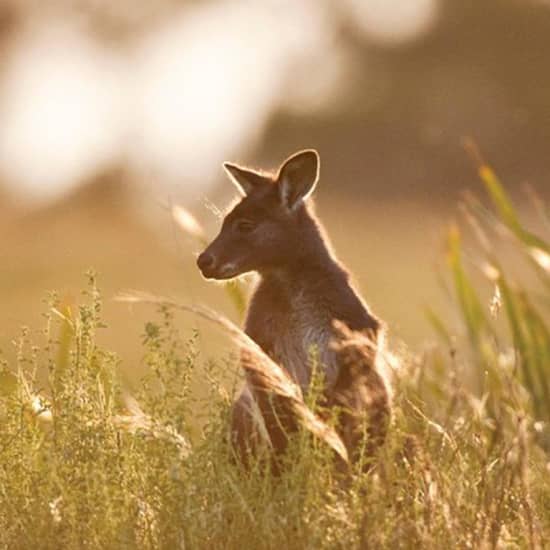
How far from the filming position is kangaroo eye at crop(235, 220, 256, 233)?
7.94 m

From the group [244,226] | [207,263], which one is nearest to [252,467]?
[207,263]

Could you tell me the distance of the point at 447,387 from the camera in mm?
4824

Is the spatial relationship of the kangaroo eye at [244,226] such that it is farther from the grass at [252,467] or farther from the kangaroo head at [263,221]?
the grass at [252,467]

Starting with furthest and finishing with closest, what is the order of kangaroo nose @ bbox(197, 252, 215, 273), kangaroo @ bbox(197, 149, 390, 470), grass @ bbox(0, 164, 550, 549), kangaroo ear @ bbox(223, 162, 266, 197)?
kangaroo ear @ bbox(223, 162, 266, 197) → kangaroo nose @ bbox(197, 252, 215, 273) → kangaroo @ bbox(197, 149, 390, 470) → grass @ bbox(0, 164, 550, 549)

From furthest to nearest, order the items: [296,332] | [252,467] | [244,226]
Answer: [244,226] → [296,332] → [252,467]

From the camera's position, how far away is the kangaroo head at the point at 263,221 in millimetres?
7773

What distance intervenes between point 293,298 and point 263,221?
61 centimetres

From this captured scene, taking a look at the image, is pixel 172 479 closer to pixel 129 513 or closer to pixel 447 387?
pixel 129 513

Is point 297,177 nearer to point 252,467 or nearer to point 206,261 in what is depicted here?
point 206,261

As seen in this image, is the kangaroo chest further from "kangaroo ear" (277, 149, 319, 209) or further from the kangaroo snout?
"kangaroo ear" (277, 149, 319, 209)

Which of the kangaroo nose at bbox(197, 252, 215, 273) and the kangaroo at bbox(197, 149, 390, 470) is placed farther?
the kangaroo nose at bbox(197, 252, 215, 273)

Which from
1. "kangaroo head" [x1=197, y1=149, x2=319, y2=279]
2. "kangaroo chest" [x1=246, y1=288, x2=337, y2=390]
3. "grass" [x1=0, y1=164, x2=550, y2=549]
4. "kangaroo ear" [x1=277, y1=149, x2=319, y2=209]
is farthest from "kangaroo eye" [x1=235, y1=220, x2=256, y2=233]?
"grass" [x1=0, y1=164, x2=550, y2=549]

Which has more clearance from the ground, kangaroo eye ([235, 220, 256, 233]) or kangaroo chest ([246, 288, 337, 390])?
kangaroo eye ([235, 220, 256, 233])

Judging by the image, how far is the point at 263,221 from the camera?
7.99 meters
